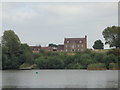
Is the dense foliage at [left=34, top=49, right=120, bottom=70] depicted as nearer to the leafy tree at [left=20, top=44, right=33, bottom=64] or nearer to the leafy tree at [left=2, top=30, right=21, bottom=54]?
the leafy tree at [left=20, top=44, right=33, bottom=64]

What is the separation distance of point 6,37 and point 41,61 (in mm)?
5617

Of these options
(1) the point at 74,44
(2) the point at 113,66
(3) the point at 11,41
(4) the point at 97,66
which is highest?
(3) the point at 11,41

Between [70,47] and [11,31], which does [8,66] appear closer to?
[11,31]

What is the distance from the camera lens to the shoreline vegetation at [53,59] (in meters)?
33.3

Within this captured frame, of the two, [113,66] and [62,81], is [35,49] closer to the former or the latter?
[113,66]

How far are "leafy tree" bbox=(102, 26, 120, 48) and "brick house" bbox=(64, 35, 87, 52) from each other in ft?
22.9

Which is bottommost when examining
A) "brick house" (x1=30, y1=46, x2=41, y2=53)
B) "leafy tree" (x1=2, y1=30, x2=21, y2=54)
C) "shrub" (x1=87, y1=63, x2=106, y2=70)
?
"shrub" (x1=87, y1=63, x2=106, y2=70)

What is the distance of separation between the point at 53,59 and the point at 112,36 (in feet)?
28.6

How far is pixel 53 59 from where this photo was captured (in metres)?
35.4

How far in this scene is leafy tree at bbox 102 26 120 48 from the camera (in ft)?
122

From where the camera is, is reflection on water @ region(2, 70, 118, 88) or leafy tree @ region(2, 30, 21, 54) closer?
reflection on water @ region(2, 70, 118, 88)

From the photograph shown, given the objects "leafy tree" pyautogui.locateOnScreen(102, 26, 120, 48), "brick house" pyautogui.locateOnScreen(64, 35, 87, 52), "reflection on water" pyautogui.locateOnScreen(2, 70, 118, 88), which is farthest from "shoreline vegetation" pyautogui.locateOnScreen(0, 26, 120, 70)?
"brick house" pyautogui.locateOnScreen(64, 35, 87, 52)

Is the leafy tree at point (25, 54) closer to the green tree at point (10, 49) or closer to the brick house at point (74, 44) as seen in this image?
the green tree at point (10, 49)

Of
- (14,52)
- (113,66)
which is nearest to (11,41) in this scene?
(14,52)
